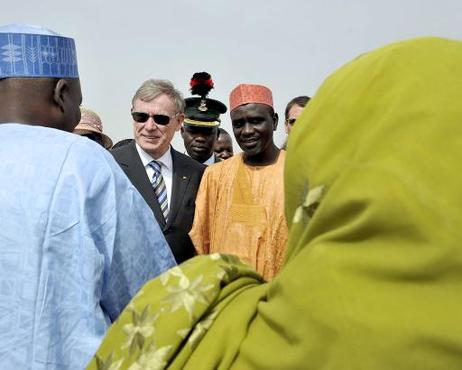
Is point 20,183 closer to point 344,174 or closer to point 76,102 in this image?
point 76,102

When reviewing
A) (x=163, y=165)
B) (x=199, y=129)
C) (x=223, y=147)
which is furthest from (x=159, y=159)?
(x=223, y=147)

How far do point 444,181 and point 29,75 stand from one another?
4.87 feet

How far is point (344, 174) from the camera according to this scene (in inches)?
32.7

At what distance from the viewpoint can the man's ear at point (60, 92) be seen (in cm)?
194

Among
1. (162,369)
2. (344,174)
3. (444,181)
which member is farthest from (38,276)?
(444,181)

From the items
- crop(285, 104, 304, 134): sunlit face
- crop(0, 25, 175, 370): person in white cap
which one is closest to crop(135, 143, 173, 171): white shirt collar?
crop(0, 25, 175, 370): person in white cap

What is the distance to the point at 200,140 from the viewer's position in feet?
19.8

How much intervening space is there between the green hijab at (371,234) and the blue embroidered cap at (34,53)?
1.24 metres

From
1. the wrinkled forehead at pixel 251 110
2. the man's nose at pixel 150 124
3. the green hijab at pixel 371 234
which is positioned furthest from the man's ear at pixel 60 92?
the wrinkled forehead at pixel 251 110

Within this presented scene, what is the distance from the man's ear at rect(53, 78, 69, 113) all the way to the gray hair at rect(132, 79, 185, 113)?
2.47 metres

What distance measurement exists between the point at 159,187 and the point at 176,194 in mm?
124

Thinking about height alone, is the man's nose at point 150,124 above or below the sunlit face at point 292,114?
above

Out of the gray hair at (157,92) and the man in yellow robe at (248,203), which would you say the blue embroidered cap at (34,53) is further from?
the gray hair at (157,92)

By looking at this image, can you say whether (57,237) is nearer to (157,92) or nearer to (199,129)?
(157,92)
